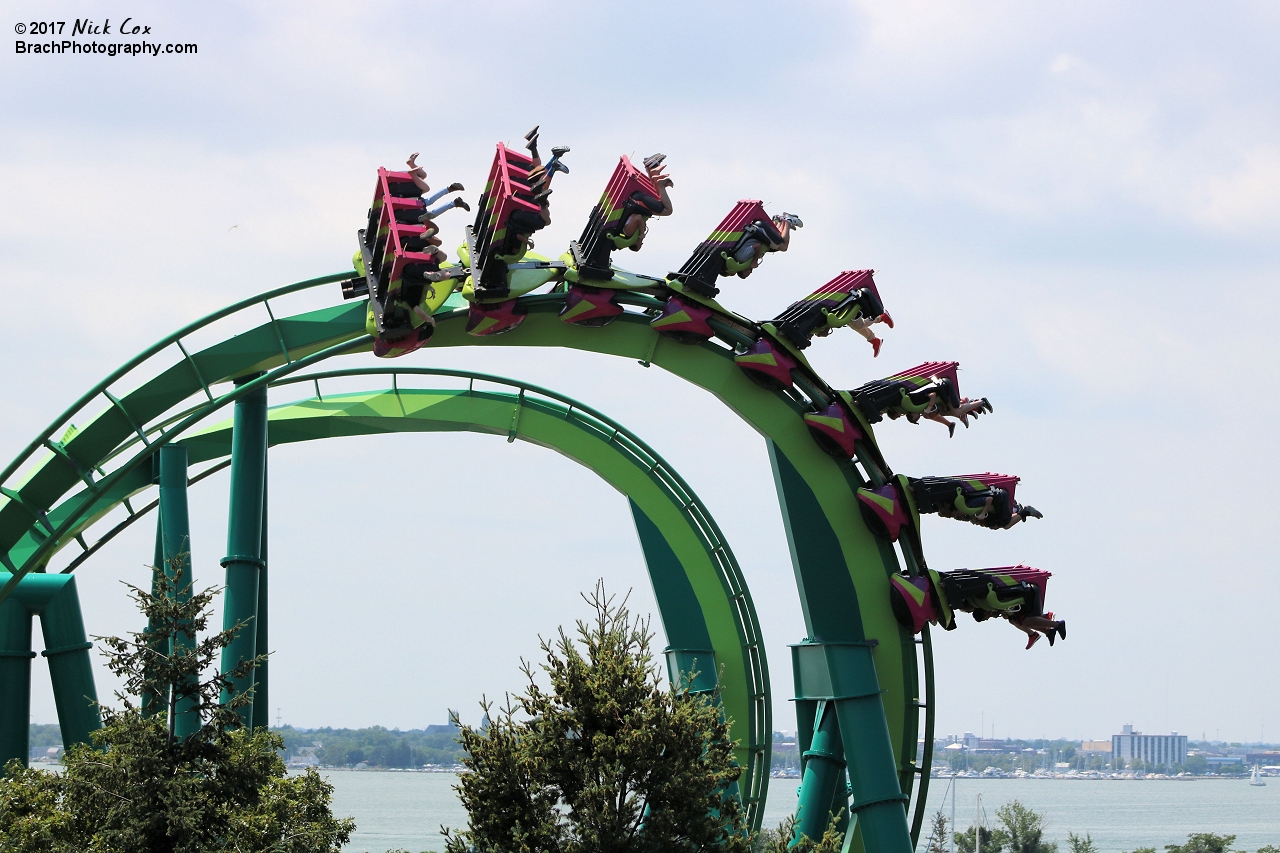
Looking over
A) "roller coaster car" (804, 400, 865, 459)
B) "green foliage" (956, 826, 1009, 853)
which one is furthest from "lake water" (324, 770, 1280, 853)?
"roller coaster car" (804, 400, 865, 459)

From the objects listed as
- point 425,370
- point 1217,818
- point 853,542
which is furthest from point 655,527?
point 1217,818

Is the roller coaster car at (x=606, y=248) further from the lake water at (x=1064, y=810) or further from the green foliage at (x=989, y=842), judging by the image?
the green foliage at (x=989, y=842)

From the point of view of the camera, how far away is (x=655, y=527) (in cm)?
2192

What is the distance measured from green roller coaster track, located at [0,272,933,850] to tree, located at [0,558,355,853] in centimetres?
255

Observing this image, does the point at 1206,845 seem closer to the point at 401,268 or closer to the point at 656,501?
the point at 656,501

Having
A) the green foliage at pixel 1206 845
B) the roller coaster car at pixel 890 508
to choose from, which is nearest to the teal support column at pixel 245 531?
the roller coaster car at pixel 890 508

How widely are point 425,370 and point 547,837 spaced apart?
28.8ft

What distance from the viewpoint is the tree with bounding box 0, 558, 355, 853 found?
11836mm

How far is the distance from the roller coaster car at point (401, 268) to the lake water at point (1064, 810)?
41657mm

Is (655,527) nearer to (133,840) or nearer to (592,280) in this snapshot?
(592,280)

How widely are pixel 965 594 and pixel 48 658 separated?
404 inches

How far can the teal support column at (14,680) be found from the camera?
1609cm

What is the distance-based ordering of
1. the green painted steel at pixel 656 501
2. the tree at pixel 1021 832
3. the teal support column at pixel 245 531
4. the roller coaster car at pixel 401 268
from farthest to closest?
the tree at pixel 1021 832 → the green painted steel at pixel 656 501 → the teal support column at pixel 245 531 → the roller coaster car at pixel 401 268

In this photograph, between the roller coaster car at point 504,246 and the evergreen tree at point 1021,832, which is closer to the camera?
the roller coaster car at point 504,246
